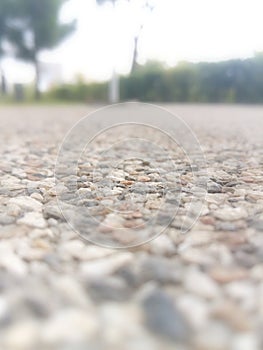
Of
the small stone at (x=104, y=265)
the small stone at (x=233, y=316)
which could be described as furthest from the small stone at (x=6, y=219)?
the small stone at (x=233, y=316)

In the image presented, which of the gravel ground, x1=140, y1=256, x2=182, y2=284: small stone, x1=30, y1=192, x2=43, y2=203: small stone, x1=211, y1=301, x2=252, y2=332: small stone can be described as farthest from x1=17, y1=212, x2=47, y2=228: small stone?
x1=211, y1=301, x2=252, y2=332: small stone

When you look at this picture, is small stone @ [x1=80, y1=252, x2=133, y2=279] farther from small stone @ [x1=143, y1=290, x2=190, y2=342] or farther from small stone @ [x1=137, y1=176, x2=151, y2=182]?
small stone @ [x1=137, y1=176, x2=151, y2=182]

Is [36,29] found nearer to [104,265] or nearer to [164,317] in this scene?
[104,265]

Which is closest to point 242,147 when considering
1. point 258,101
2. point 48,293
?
point 48,293

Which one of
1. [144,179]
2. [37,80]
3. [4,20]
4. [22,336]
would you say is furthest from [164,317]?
[4,20]

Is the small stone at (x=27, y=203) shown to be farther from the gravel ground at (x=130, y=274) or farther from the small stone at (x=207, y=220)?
the small stone at (x=207, y=220)

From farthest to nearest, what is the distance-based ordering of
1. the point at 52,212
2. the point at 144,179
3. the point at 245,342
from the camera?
the point at 144,179 < the point at 52,212 < the point at 245,342

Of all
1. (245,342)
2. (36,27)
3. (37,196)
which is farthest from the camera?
(36,27)
